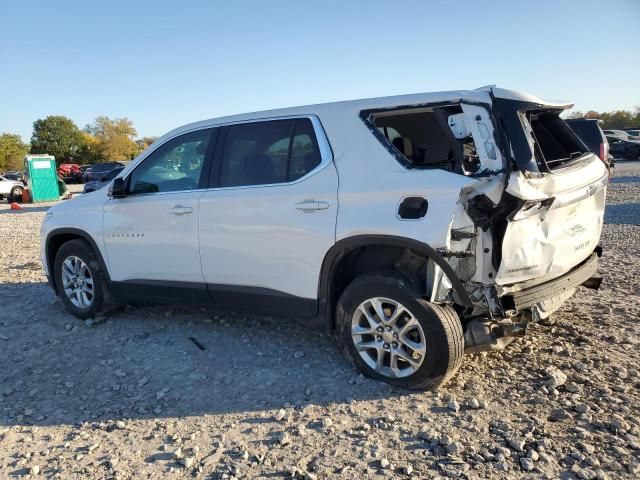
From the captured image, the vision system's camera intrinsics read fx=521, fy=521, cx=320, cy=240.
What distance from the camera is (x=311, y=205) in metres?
3.66

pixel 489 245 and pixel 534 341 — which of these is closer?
pixel 489 245

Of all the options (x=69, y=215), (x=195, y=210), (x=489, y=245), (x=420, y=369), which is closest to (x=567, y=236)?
(x=489, y=245)

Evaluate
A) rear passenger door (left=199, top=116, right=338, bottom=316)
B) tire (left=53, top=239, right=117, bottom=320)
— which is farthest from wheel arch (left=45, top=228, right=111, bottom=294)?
rear passenger door (left=199, top=116, right=338, bottom=316)

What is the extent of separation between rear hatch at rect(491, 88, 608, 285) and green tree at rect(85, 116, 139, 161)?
65.9 meters

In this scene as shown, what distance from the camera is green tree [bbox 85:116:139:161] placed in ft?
221

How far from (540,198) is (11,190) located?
1025 inches

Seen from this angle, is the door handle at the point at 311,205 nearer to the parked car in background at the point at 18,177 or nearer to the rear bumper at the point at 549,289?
the rear bumper at the point at 549,289

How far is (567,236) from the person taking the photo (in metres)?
3.56

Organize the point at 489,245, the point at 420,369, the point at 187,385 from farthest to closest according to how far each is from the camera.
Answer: the point at 187,385, the point at 420,369, the point at 489,245

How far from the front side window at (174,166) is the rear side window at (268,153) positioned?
283 millimetres

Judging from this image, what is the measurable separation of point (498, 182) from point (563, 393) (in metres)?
1.44

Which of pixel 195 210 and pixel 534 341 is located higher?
pixel 195 210

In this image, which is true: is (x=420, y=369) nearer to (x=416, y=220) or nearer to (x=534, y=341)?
(x=416, y=220)

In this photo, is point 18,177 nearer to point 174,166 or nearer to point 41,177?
point 41,177
